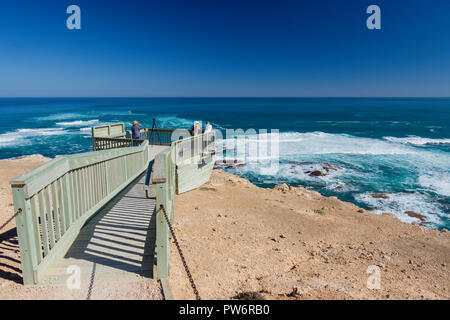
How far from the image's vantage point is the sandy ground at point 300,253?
5238 millimetres

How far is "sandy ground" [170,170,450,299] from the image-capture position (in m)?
5.24

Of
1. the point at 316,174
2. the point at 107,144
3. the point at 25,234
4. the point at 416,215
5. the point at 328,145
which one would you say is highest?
the point at 107,144

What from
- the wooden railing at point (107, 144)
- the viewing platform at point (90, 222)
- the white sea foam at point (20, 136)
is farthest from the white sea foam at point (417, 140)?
the white sea foam at point (20, 136)

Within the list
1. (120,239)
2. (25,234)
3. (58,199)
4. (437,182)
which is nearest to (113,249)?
(120,239)

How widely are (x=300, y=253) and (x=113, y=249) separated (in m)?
4.52

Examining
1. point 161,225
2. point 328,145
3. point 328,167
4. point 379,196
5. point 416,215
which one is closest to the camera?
point 161,225

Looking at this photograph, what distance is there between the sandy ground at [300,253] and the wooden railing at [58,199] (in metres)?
1.99

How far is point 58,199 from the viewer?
458cm

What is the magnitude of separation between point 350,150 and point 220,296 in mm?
29096

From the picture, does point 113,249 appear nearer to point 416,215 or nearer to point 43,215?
point 43,215

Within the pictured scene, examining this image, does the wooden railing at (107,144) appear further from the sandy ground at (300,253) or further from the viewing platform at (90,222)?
the viewing platform at (90,222)
